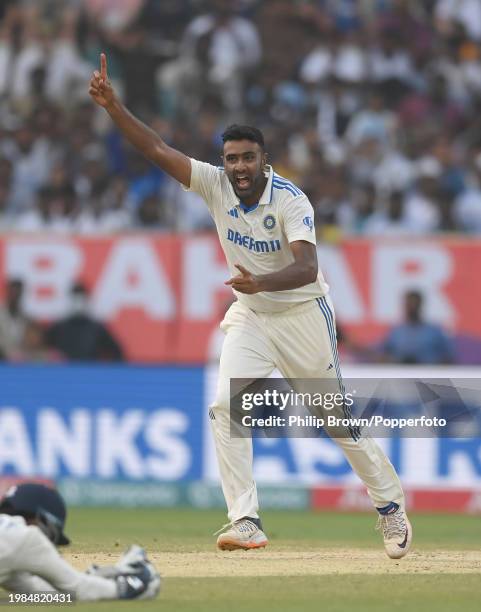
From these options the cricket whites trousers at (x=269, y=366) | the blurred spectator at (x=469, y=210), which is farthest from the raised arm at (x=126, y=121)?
the blurred spectator at (x=469, y=210)

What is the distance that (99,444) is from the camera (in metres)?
14.3

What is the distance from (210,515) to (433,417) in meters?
2.23

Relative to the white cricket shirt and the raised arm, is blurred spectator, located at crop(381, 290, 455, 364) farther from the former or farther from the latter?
the raised arm

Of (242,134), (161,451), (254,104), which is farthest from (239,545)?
(254,104)

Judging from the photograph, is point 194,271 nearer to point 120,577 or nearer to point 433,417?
point 433,417

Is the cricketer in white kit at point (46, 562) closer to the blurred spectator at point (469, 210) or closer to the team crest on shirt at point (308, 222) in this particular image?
the team crest on shirt at point (308, 222)

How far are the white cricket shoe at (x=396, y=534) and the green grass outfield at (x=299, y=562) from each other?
104 millimetres

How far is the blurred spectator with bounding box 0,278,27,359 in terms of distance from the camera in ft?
49.2

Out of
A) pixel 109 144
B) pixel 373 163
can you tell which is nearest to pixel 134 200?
pixel 109 144

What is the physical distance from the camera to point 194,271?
15.0m

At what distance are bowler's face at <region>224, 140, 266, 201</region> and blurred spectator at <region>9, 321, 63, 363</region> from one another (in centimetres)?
680

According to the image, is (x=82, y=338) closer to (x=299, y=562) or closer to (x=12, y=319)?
(x=12, y=319)

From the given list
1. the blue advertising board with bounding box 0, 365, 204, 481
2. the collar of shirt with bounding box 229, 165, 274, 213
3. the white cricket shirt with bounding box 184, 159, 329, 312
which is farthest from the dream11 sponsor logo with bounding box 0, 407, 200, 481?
the collar of shirt with bounding box 229, 165, 274, 213

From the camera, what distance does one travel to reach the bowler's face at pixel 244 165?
27.9ft
